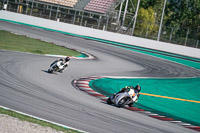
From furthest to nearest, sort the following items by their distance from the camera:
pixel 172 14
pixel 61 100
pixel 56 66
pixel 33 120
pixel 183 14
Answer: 1. pixel 172 14
2. pixel 183 14
3. pixel 56 66
4. pixel 61 100
5. pixel 33 120

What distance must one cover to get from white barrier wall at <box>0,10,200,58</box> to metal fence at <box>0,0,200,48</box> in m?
0.72

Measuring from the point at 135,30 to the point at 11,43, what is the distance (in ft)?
53.6

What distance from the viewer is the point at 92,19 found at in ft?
117

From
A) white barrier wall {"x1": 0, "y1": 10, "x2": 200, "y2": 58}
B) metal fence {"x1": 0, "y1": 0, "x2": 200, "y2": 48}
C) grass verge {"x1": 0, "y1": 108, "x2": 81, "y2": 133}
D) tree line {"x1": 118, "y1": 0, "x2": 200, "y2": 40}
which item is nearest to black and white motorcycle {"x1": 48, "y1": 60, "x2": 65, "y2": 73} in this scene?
grass verge {"x1": 0, "y1": 108, "x2": 81, "y2": 133}

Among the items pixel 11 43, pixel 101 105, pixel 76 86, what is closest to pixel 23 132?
pixel 101 105

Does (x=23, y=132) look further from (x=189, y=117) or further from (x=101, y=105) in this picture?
(x=189, y=117)

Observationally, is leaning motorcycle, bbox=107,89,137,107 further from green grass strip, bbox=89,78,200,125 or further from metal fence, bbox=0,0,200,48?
metal fence, bbox=0,0,200,48

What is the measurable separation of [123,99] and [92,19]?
1024 inches

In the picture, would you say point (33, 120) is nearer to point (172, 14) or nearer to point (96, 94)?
point (96, 94)

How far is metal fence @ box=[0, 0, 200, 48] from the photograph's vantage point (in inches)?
1233

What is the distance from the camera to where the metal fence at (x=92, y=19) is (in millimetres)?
31312

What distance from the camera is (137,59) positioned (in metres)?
25.1

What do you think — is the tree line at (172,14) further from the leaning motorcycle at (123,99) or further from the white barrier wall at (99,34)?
the leaning motorcycle at (123,99)

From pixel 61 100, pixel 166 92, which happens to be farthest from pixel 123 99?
pixel 166 92
